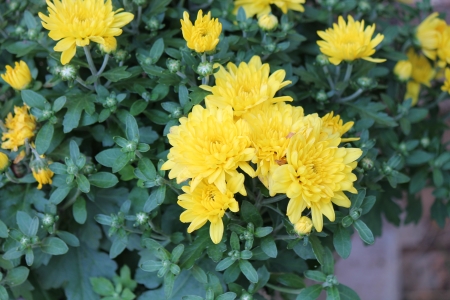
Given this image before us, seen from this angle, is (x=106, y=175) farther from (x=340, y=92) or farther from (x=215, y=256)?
(x=340, y=92)

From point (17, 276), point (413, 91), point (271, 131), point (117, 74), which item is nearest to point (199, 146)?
point (271, 131)

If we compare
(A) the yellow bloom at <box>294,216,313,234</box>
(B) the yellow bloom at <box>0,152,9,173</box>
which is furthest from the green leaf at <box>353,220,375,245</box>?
(B) the yellow bloom at <box>0,152,9,173</box>

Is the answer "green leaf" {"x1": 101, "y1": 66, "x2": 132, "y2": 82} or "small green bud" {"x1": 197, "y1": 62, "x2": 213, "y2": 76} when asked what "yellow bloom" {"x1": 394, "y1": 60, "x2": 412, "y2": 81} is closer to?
"small green bud" {"x1": 197, "y1": 62, "x2": 213, "y2": 76}

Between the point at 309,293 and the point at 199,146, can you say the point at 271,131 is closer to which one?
the point at 199,146

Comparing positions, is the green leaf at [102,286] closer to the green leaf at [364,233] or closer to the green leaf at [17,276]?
the green leaf at [17,276]

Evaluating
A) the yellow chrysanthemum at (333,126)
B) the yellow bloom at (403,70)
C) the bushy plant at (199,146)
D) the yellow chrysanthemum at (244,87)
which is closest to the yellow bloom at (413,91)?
the bushy plant at (199,146)

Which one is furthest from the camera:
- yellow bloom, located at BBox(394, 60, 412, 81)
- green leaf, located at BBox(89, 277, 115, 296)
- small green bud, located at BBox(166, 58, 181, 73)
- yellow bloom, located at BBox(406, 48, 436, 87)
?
yellow bloom, located at BBox(406, 48, 436, 87)
